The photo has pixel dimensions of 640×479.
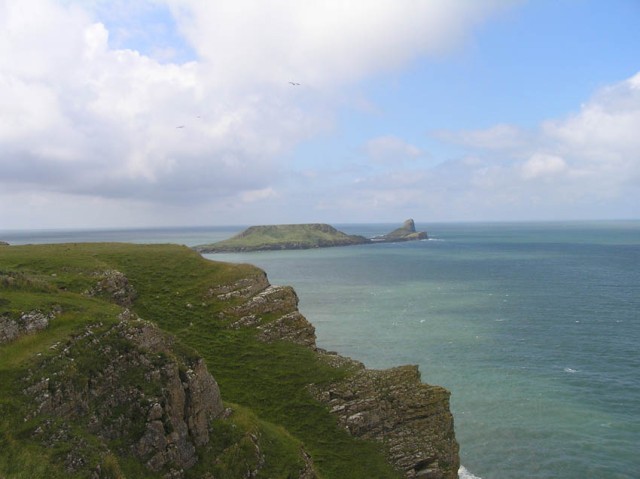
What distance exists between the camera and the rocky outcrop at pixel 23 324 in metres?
25.5

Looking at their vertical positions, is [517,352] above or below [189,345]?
below

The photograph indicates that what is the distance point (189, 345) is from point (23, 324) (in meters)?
16.8

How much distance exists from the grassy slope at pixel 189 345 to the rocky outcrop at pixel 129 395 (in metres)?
1.05

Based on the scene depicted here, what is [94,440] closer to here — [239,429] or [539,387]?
[239,429]

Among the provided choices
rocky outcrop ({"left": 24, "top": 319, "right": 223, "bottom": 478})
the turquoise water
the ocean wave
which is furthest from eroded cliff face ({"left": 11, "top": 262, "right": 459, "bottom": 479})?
the turquoise water

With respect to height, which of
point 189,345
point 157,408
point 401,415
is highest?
point 157,408

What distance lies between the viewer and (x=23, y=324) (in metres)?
26.4

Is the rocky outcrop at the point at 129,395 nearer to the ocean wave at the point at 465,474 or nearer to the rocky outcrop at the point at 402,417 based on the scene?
the rocky outcrop at the point at 402,417

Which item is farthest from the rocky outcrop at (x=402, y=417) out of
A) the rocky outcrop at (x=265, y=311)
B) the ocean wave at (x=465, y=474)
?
the rocky outcrop at (x=265, y=311)

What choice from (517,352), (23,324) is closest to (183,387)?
(23,324)

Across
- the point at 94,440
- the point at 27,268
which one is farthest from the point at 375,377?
the point at 27,268

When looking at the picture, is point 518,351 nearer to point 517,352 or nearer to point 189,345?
point 517,352

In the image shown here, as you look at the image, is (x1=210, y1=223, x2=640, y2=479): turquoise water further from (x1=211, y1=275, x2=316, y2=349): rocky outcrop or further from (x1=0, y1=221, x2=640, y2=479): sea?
(x1=211, y1=275, x2=316, y2=349): rocky outcrop

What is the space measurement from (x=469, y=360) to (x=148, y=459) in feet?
182
